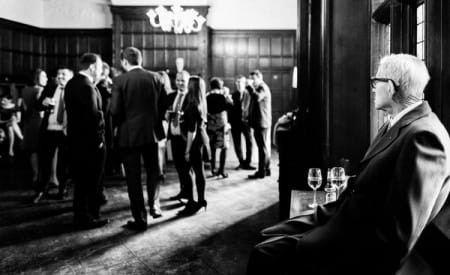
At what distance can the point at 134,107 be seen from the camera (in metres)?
4.21

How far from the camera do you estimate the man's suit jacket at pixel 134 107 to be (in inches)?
165

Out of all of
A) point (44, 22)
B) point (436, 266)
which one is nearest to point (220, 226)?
point (436, 266)

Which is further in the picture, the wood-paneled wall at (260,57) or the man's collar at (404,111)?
the wood-paneled wall at (260,57)

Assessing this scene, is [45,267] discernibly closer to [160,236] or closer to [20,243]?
[20,243]

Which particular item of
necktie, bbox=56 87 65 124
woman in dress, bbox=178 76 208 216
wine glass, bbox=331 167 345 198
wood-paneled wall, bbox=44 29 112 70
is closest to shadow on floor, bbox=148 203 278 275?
woman in dress, bbox=178 76 208 216

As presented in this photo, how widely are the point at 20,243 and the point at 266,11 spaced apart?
35.2 feet

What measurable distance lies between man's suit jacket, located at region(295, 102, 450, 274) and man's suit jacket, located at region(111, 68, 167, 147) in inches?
109

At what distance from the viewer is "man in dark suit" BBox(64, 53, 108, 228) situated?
4.23 m

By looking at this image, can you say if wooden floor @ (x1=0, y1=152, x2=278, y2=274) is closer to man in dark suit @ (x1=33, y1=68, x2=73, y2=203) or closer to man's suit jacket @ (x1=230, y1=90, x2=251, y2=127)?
man in dark suit @ (x1=33, y1=68, x2=73, y2=203)

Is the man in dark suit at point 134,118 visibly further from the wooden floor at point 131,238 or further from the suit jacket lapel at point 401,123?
the suit jacket lapel at point 401,123

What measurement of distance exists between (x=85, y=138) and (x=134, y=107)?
607 mm

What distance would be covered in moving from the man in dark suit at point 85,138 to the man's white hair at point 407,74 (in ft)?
10.5

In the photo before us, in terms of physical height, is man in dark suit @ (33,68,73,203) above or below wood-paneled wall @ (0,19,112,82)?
below

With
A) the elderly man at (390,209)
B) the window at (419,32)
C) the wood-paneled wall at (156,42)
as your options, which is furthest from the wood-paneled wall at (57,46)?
the elderly man at (390,209)
